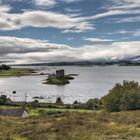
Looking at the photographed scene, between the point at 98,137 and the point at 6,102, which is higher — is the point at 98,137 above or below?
above

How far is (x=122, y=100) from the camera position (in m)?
65.2

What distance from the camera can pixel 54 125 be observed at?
22.9 m

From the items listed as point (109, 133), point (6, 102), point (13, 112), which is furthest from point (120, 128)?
point (6, 102)

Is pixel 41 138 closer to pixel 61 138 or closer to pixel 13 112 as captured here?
pixel 61 138

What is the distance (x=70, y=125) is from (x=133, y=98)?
138 feet

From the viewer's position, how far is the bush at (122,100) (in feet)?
209

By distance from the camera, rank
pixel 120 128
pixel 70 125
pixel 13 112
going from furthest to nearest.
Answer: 1. pixel 13 112
2. pixel 70 125
3. pixel 120 128

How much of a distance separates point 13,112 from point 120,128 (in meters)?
42.4

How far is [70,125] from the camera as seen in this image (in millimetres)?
23672

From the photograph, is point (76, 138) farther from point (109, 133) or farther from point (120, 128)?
point (120, 128)

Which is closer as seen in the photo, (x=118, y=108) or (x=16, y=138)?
(x=16, y=138)

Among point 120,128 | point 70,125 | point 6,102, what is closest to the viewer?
point 120,128

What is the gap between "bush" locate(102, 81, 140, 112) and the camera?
2513 inches

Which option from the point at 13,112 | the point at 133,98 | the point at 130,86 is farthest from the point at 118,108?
the point at 13,112
